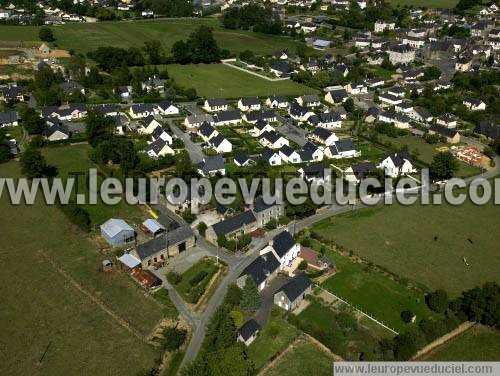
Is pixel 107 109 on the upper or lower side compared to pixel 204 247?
upper

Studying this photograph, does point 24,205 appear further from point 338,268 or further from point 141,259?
point 338,268

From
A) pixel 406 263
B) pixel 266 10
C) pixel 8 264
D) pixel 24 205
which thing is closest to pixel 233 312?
pixel 406 263

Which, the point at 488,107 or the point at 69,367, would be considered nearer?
the point at 69,367

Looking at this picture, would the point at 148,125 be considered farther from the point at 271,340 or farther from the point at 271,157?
the point at 271,340

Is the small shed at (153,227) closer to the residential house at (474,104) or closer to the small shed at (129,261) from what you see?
the small shed at (129,261)

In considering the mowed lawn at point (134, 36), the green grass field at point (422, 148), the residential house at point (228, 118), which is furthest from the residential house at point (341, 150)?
the mowed lawn at point (134, 36)

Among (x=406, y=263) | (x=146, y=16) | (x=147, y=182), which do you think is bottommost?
(x=406, y=263)
